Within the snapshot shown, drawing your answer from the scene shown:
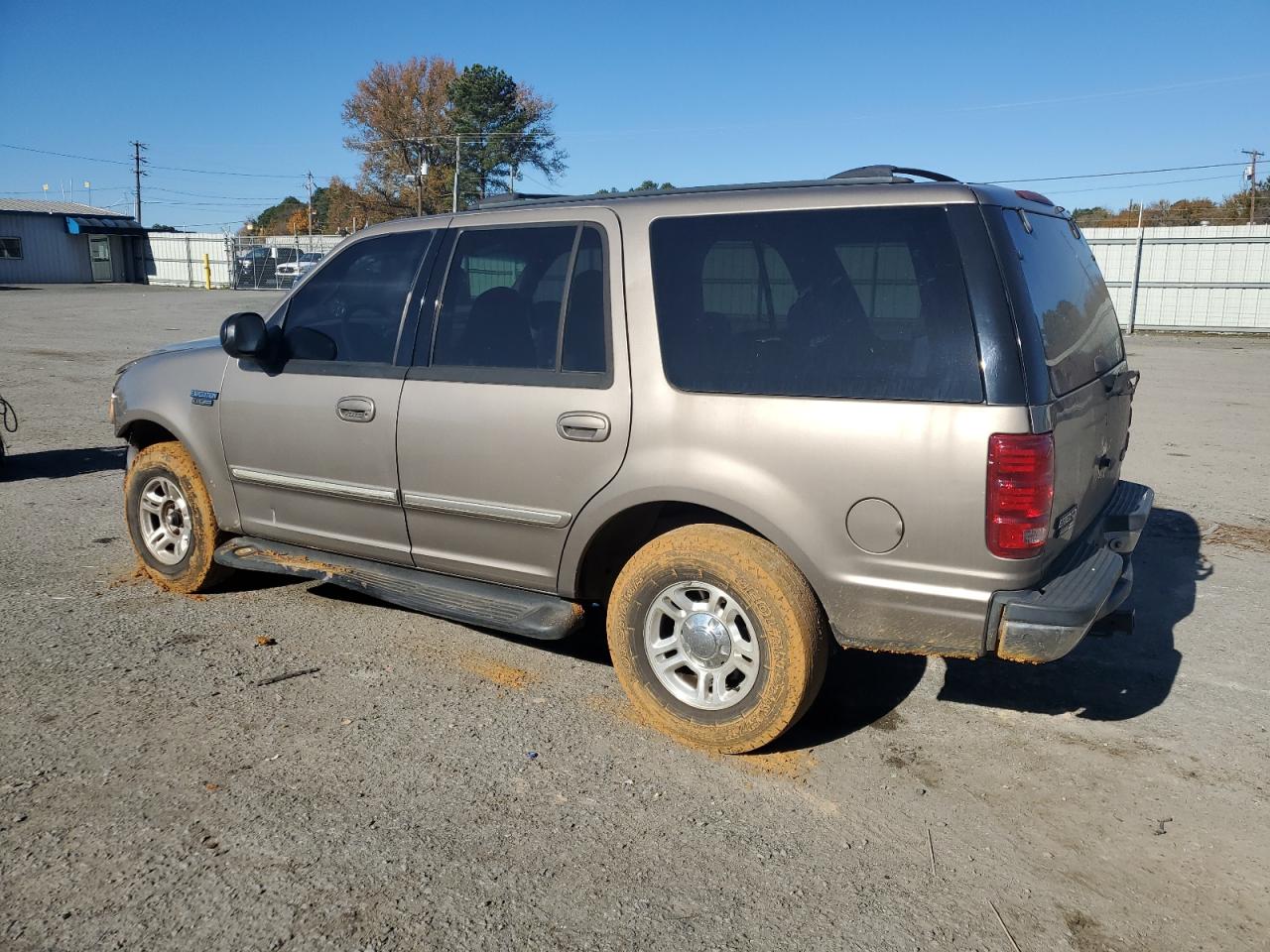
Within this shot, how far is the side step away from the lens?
13.8 feet

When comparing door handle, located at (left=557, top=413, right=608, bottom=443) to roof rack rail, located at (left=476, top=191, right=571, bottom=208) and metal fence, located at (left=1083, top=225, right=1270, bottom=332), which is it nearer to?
roof rack rail, located at (left=476, top=191, right=571, bottom=208)

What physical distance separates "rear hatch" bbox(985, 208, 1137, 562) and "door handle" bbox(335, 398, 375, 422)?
2.69 m

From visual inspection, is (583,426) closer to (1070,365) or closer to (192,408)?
(1070,365)

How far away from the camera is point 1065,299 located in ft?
12.6

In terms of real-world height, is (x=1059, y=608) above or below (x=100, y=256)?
below

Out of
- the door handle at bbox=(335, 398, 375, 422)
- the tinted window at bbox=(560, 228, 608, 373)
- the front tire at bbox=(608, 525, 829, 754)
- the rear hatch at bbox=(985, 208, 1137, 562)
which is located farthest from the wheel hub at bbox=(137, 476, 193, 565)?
the rear hatch at bbox=(985, 208, 1137, 562)

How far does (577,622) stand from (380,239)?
2.05 meters

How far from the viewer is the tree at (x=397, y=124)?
216 ft

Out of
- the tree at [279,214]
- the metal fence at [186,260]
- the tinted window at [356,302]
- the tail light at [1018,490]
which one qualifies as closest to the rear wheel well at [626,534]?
the tail light at [1018,490]

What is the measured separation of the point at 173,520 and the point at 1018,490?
4298 millimetres

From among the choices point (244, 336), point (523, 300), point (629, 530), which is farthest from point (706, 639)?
point (244, 336)

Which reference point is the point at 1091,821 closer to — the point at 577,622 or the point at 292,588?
the point at 577,622

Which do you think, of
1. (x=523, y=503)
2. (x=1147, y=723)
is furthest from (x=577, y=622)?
(x=1147, y=723)

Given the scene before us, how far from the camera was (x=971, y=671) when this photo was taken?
4.69m
